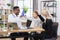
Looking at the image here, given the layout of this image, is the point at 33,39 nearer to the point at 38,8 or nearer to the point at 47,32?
the point at 47,32

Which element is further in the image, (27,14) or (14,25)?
(27,14)

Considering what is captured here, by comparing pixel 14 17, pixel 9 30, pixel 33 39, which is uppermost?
pixel 14 17

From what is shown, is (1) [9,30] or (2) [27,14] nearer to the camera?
(1) [9,30]

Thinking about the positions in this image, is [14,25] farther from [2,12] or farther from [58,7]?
[58,7]

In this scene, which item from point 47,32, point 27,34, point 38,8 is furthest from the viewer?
point 38,8

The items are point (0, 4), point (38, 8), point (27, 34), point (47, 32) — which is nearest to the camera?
point (27, 34)

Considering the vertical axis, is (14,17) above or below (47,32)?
above

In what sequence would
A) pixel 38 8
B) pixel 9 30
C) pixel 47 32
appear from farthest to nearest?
1. pixel 38 8
2. pixel 47 32
3. pixel 9 30

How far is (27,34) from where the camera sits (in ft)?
15.3

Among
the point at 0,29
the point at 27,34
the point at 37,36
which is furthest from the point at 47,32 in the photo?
the point at 0,29

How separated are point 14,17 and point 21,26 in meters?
0.31

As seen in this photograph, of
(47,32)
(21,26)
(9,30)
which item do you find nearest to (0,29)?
(9,30)

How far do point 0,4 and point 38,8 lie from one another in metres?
1.87

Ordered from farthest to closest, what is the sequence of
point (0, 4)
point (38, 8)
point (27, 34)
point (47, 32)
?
1. point (38, 8)
2. point (0, 4)
3. point (47, 32)
4. point (27, 34)
